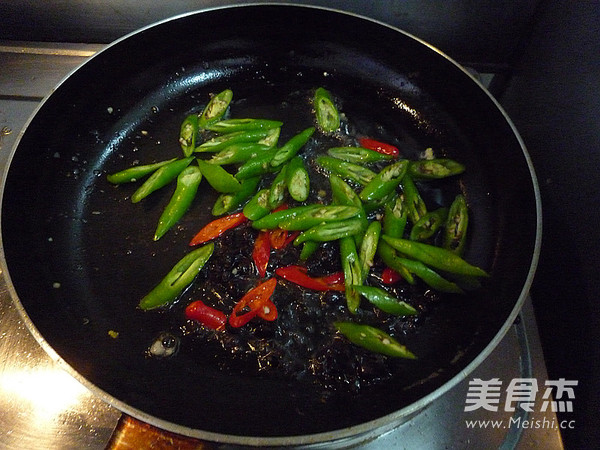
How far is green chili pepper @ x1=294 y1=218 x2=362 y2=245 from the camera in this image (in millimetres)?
1188

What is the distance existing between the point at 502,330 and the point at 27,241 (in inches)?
50.6

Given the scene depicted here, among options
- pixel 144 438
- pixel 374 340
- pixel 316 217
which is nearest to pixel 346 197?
pixel 316 217

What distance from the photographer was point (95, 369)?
101 cm

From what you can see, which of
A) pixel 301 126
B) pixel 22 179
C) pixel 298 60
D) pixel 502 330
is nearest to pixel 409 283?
pixel 502 330

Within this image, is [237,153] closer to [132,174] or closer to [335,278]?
[132,174]

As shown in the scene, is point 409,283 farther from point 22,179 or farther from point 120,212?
point 22,179

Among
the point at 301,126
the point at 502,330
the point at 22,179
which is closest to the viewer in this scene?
the point at 502,330

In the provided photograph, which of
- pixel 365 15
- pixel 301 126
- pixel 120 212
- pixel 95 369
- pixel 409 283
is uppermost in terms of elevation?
pixel 365 15

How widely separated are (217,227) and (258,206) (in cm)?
14

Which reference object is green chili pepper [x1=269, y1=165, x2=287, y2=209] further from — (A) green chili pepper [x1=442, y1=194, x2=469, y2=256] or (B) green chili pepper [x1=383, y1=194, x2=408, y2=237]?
(A) green chili pepper [x1=442, y1=194, x2=469, y2=256]

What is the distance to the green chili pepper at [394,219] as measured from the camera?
124 cm

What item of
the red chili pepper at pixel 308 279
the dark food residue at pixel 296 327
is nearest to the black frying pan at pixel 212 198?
the dark food residue at pixel 296 327

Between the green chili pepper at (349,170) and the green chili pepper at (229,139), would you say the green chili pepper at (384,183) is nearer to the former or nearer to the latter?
the green chili pepper at (349,170)

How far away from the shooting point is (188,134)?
4.72ft
